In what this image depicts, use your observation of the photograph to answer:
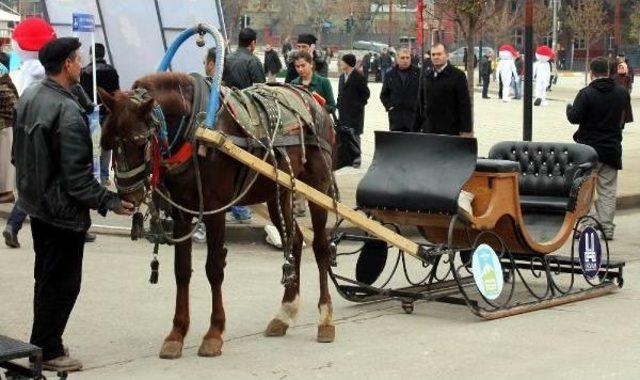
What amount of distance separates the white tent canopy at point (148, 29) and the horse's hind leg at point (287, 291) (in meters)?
7.91

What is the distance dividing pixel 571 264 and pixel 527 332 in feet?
5.21

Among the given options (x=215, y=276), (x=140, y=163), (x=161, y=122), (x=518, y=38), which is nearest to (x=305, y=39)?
(x=215, y=276)

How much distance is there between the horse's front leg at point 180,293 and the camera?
823 cm

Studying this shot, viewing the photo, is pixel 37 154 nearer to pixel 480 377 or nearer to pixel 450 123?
pixel 480 377

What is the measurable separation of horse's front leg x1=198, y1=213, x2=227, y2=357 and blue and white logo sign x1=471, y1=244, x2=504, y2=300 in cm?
200

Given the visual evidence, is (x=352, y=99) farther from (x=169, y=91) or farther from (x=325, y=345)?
(x=169, y=91)

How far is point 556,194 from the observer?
11086 millimetres

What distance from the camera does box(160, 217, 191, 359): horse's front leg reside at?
27.0 ft

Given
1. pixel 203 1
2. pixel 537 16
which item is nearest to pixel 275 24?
pixel 537 16

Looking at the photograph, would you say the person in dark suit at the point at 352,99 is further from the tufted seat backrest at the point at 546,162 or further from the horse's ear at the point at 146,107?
the horse's ear at the point at 146,107

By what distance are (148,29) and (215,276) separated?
30.7ft

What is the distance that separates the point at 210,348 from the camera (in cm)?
827

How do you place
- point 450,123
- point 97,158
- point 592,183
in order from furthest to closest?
point 97,158, point 450,123, point 592,183

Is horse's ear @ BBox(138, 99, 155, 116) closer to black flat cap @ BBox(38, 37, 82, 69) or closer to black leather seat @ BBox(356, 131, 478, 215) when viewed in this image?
black flat cap @ BBox(38, 37, 82, 69)
